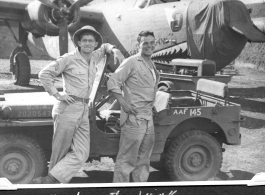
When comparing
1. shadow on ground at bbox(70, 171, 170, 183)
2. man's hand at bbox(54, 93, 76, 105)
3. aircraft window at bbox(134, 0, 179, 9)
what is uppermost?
aircraft window at bbox(134, 0, 179, 9)

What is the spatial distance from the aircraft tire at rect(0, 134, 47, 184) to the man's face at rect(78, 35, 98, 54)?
3.87 ft

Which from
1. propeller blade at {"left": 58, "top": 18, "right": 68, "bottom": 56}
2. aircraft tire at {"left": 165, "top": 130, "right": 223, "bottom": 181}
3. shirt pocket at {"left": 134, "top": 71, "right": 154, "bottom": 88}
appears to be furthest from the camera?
propeller blade at {"left": 58, "top": 18, "right": 68, "bottom": 56}

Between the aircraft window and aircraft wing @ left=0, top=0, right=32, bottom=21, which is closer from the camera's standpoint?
the aircraft window

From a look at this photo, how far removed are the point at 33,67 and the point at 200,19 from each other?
5.71 metres

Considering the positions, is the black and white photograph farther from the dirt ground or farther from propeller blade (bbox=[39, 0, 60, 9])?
propeller blade (bbox=[39, 0, 60, 9])

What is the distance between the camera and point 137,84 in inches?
154

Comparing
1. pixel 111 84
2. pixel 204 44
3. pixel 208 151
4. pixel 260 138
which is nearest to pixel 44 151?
pixel 111 84

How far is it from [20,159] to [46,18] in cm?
646

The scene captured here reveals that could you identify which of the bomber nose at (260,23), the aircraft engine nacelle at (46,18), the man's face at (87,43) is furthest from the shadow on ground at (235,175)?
the aircraft engine nacelle at (46,18)

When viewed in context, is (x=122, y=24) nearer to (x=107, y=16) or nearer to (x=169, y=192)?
(x=107, y=16)

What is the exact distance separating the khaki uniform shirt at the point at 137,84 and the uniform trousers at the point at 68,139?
0.47 metres

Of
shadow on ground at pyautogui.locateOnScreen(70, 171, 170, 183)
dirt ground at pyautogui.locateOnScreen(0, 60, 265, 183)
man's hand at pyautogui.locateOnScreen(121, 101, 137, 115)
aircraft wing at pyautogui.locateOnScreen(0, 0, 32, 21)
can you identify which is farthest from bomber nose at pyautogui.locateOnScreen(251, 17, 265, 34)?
aircraft wing at pyautogui.locateOnScreen(0, 0, 32, 21)

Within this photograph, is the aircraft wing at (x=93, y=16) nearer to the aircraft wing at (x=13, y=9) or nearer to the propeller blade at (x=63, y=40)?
the aircraft wing at (x=13, y=9)

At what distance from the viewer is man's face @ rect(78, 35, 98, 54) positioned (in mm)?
3672
